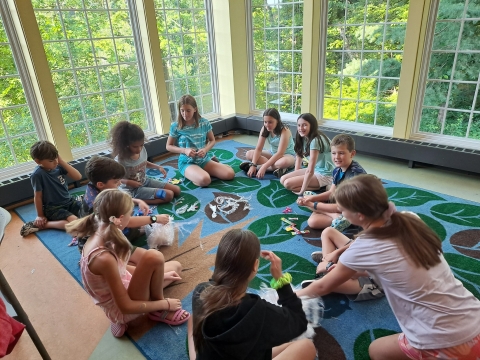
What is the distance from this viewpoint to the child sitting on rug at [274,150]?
12.0 ft

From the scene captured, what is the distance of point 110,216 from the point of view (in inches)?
65.8

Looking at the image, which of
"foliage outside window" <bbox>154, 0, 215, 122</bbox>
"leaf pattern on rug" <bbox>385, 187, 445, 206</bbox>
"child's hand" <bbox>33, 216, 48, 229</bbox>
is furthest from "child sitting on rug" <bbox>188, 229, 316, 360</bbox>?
"foliage outside window" <bbox>154, 0, 215, 122</bbox>

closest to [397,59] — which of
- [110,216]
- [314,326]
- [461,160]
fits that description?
[461,160]

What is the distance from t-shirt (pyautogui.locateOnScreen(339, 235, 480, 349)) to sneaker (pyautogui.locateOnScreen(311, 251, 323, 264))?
3.32 feet

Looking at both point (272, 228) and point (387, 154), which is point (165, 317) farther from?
point (387, 154)

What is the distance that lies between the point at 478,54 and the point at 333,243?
9.59 feet

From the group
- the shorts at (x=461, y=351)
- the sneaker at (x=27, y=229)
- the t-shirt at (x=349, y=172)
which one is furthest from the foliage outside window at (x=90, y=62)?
the shorts at (x=461, y=351)

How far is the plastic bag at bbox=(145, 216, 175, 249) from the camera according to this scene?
270 cm

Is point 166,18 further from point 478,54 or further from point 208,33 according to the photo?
point 478,54

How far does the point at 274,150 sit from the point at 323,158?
0.83 m

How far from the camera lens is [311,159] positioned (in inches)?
125

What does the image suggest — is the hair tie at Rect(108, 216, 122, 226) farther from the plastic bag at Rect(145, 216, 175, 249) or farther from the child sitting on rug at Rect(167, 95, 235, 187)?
the child sitting on rug at Rect(167, 95, 235, 187)

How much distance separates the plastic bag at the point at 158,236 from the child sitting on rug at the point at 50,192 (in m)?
0.88

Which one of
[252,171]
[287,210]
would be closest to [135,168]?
[252,171]
